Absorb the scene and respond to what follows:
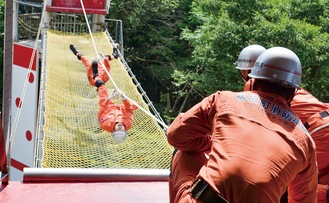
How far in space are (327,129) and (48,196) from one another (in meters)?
1.07

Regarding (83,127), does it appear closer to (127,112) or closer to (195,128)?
(127,112)

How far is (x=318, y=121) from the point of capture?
1.99 meters

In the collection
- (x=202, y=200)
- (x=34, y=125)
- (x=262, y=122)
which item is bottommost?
(x=34, y=125)

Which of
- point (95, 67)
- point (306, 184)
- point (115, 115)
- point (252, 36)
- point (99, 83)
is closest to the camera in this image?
point (306, 184)

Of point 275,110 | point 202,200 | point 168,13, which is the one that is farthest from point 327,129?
point 168,13

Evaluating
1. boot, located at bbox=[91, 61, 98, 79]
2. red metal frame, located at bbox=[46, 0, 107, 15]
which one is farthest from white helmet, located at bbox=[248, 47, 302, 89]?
red metal frame, located at bbox=[46, 0, 107, 15]

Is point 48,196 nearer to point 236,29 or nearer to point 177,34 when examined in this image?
point 236,29

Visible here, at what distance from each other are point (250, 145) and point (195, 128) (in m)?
0.25

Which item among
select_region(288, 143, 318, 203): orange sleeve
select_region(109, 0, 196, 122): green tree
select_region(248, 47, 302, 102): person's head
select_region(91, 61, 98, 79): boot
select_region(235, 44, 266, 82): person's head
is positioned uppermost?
select_region(248, 47, 302, 102): person's head

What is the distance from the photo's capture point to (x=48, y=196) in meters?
2.22

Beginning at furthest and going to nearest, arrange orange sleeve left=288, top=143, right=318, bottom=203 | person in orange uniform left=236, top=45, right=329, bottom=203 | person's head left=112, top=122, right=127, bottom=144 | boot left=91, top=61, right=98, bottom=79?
boot left=91, top=61, right=98, bottom=79 < person's head left=112, top=122, right=127, bottom=144 < person in orange uniform left=236, top=45, right=329, bottom=203 < orange sleeve left=288, top=143, right=318, bottom=203

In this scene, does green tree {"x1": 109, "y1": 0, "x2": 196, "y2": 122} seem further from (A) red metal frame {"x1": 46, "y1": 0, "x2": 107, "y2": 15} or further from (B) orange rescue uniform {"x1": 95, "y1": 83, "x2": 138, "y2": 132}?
(B) orange rescue uniform {"x1": 95, "y1": 83, "x2": 138, "y2": 132}

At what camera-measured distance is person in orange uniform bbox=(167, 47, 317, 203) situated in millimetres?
1369

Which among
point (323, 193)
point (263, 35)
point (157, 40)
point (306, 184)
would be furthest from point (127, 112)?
point (157, 40)
